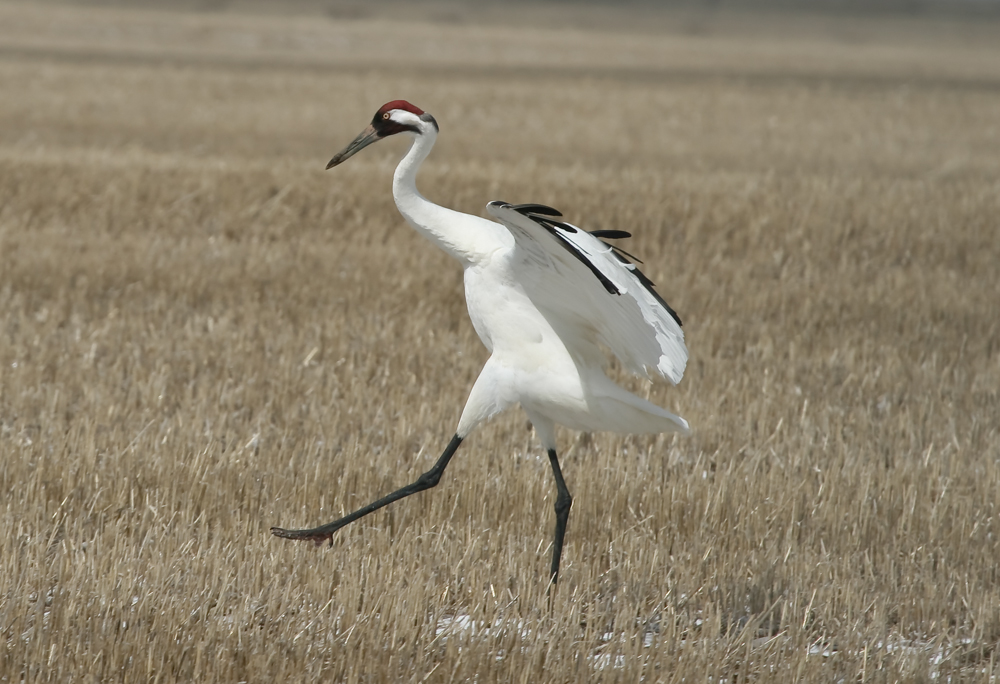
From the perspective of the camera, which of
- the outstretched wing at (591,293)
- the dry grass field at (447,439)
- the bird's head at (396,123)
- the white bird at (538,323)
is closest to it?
the dry grass field at (447,439)

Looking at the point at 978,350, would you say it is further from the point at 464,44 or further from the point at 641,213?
the point at 464,44

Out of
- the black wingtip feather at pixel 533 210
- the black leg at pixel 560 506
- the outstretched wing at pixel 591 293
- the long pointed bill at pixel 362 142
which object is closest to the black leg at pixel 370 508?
the black leg at pixel 560 506

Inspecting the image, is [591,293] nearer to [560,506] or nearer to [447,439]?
[560,506]

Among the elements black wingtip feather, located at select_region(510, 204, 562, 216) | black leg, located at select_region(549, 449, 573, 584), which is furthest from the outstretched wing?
black leg, located at select_region(549, 449, 573, 584)

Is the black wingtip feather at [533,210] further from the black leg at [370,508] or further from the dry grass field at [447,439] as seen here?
Answer: the dry grass field at [447,439]

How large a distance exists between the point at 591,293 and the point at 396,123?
40.9 inches

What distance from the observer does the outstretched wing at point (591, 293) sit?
365cm

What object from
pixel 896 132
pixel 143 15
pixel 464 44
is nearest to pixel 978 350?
pixel 896 132

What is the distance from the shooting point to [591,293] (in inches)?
157

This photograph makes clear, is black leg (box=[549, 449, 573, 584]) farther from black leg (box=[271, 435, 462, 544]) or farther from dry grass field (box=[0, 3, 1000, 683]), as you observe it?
black leg (box=[271, 435, 462, 544])

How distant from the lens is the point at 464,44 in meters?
49.9

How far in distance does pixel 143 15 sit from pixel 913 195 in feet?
177

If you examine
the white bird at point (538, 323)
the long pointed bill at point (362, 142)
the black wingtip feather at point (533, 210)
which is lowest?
the white bird at point (538, 323)

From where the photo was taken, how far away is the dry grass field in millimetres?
3514
